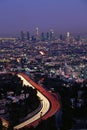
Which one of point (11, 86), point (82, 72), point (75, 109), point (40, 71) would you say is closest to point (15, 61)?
point (40, 71)

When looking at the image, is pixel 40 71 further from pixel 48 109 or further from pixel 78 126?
pixel 78 126

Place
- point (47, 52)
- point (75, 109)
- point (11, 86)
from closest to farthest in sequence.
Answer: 1. point (75, 109)
2. point (11, 86)
3. point (47, 52)

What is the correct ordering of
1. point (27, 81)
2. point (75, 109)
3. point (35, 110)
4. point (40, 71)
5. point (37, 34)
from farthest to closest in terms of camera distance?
point (37, 34)
point (40, 71)
point (27, 81)
point (35, 110)
point (75, 109)

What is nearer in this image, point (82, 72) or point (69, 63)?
point (82, 72)

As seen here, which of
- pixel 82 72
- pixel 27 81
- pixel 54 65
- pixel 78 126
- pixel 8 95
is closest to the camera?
pixel 78 126

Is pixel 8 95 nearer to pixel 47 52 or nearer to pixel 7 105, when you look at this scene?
pixel 7 105

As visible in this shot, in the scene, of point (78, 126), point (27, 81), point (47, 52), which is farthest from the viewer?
Answer: point (47, 52)

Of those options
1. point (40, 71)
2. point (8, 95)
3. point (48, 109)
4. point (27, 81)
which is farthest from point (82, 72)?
point (48, 109)

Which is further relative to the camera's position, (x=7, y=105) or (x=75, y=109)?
(x=7, y=105)
